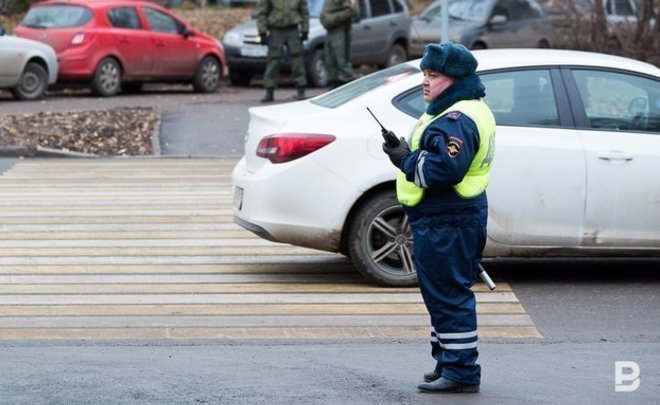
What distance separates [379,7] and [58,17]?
262 inches

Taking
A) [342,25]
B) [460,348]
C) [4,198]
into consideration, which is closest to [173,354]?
[460,348]

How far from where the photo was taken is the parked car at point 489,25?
2772 centimetres

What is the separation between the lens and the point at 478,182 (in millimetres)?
6727

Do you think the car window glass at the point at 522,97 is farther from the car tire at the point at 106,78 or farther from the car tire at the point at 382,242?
the car tire at the point at 106,78

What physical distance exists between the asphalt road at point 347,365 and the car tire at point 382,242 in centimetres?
77

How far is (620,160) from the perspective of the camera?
30.7ft

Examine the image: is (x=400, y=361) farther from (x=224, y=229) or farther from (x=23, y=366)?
(x=224, y=229)

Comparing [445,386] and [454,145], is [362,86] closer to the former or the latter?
[454,145]

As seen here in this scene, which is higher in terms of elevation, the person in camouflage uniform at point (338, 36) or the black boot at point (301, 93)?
the person in camouflage uniform at point (338, 36)

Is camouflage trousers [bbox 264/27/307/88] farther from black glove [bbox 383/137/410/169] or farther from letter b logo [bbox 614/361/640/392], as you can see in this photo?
black glove [bbox 383/137/410/169]

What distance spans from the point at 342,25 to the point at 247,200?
42.1 ft

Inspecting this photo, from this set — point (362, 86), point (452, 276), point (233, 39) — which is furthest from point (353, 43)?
point (452, 276)

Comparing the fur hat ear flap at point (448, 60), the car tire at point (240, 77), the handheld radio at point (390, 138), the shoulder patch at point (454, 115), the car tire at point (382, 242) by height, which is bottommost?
Answer: the car tire at point (240, 77)

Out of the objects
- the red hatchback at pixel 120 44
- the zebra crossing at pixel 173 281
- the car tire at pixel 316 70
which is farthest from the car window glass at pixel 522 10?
the zebra crossing at pixel 173 281
